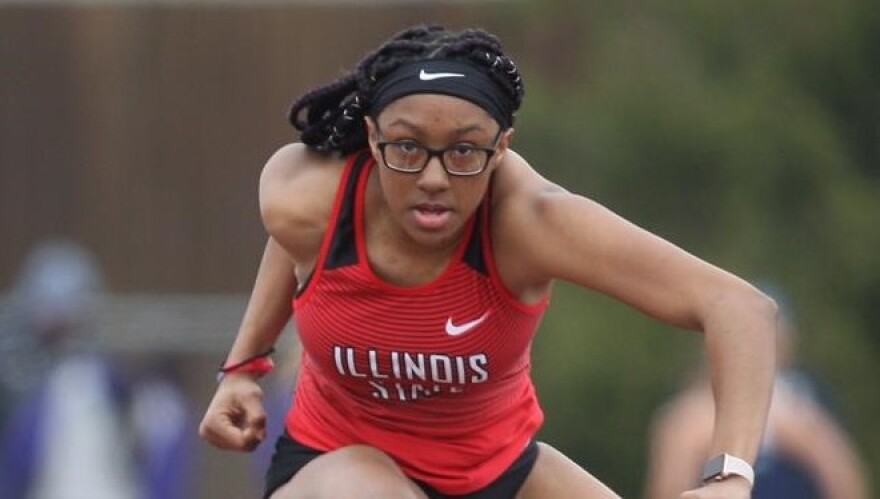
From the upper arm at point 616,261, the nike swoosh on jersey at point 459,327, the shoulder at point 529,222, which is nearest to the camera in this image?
the upper arm at point 616,261

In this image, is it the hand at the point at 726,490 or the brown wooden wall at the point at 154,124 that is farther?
the brown wooden wall at the point at 154,124

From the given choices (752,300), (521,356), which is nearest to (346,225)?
(521,356)

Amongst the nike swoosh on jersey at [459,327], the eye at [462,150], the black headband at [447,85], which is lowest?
the nike swoosh on jersey at [459,327]

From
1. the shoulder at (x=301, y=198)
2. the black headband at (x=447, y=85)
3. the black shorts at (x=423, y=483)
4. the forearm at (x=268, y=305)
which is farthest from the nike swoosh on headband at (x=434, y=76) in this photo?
the black shorts at (x=423, y=483)

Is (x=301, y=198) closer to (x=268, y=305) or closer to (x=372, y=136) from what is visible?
(x=372, y=136)

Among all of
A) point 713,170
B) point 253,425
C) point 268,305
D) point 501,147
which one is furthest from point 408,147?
point 713,170

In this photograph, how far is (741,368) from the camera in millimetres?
5914

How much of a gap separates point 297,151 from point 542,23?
7.13 metres

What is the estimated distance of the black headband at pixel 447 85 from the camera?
6.05 m

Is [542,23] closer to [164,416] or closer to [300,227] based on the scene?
[164,416]

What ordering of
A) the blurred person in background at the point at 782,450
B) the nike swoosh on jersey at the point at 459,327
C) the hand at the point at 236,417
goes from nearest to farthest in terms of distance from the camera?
the nike swoosh on jersey at the point at 459,327 < the hand at the point at 236,417 < the blurred person in background at the point at 782,450

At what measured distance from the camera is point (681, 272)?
19.7ft

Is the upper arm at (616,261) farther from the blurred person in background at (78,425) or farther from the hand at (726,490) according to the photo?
the blurred person in background at (78,425)

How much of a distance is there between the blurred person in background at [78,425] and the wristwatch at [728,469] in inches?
274
